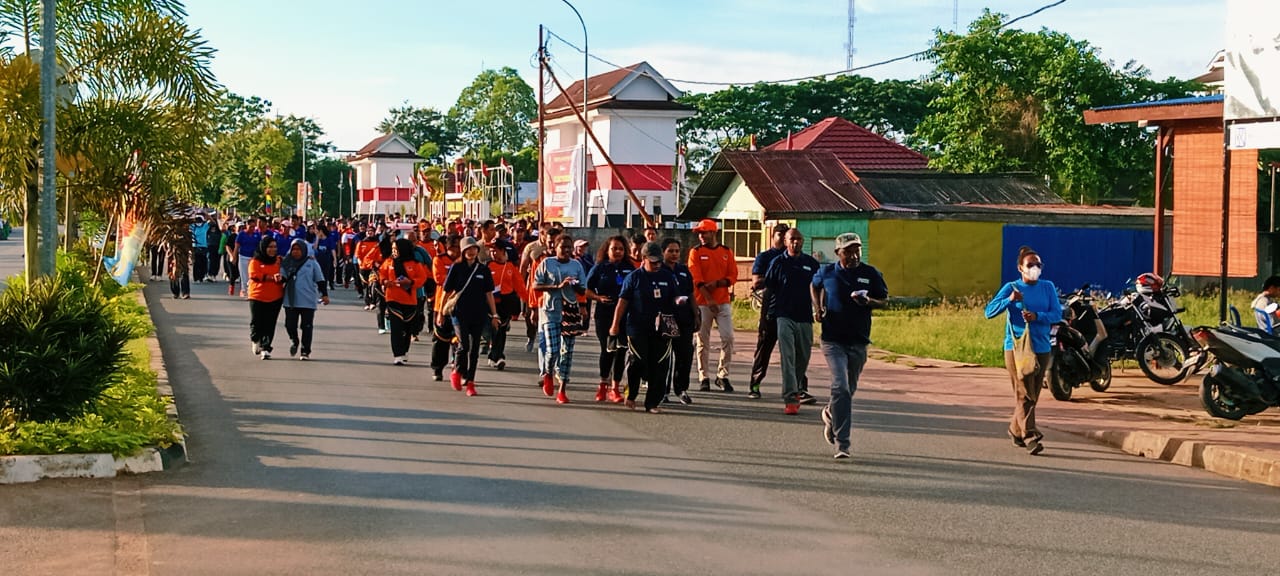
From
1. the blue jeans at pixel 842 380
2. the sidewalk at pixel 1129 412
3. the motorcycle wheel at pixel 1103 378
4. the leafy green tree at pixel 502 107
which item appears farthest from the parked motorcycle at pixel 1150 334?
the leafy green tree at pixel 502 107

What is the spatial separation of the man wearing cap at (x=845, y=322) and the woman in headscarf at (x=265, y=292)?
826 centimetres

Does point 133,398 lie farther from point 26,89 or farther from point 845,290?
point 845,290

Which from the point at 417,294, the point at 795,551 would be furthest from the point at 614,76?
the point at 795,551

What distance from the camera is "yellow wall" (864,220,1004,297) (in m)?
28.7

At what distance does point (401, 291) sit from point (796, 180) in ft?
55.6

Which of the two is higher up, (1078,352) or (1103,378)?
(1078,352)

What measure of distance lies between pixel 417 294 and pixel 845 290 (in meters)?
7.72

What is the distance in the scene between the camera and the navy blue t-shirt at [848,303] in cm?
1092

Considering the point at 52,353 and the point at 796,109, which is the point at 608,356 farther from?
the point at 796,109

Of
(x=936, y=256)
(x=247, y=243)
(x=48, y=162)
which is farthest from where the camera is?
(x=936, y=256)

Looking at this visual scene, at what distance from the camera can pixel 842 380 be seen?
10820 mm

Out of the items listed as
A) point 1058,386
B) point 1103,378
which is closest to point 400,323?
point 1058,386

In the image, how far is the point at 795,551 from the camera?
7.45 metres

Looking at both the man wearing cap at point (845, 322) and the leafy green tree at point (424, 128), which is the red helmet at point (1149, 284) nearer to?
the man wearing cap at point (845, 322)
